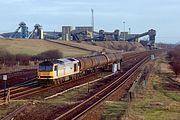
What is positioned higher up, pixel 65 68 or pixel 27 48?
pixel 65 68

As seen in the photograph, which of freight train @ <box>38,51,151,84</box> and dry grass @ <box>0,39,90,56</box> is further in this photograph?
dry grass @ <box>0,39,90,56</box>

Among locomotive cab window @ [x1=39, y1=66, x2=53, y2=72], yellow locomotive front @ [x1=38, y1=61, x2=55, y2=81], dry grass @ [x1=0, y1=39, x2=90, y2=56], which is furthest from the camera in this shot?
dry grass @ [x1=0, y1=39, x2=90, y2=56]

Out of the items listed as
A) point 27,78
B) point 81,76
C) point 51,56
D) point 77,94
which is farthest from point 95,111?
point 51,56

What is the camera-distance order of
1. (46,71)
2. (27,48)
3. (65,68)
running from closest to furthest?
(46,71), (65,68), (27,48)

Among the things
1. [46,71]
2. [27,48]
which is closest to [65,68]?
[46,71]

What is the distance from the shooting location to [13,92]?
38.1m

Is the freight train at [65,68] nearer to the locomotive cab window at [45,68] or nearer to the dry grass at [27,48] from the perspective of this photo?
the locomotive cab window at [45,68]

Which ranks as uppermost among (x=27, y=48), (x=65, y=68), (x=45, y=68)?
(x=45, y=68)

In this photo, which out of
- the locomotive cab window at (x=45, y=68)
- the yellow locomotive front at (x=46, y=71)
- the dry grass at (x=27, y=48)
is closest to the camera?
the yellow locomotive front at (x=46, y=71)

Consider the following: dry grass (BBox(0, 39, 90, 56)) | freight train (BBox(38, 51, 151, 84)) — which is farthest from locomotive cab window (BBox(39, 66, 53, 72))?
dry grass (BBox(0, 39, 90, 56))

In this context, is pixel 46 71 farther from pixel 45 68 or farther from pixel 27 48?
pixel 27 48

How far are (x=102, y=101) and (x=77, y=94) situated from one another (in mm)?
5477

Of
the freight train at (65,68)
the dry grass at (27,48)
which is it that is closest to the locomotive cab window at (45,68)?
the freight train at (65,68)

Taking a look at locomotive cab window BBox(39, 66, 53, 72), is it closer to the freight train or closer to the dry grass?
the freight train
